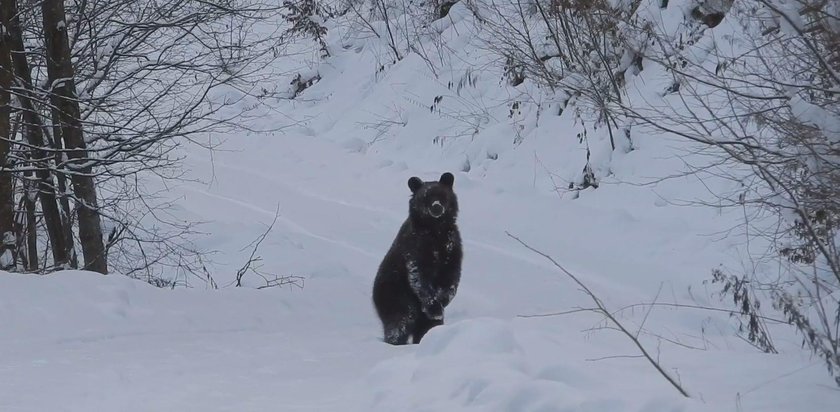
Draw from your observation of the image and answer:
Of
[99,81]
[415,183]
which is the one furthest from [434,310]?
[99,81]

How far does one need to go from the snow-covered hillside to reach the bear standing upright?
0.41m

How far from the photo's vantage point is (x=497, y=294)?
10.6 meters

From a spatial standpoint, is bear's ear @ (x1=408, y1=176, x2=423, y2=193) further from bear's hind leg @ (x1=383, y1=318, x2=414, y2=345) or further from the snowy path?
the snowy path

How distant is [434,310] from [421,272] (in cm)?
36

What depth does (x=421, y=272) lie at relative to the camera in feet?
26.1

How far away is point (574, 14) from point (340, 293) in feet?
24.2

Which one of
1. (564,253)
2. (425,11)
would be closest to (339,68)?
(425,11)

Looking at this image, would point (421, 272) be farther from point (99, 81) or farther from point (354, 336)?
point (99, 81)

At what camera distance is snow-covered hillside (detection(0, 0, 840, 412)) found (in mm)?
4738

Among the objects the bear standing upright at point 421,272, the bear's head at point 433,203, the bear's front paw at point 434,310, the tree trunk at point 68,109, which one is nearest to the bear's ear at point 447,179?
the bear's head at point 433,203

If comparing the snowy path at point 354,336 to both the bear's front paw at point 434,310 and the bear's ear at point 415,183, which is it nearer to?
the bear's front paw at point 434,310

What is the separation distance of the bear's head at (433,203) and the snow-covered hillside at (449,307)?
111 centimetres

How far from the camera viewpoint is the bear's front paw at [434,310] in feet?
26.2

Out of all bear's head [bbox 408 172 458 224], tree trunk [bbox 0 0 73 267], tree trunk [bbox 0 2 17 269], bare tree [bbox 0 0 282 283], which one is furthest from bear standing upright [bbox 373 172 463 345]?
tree trunk [bbox 0 2 17 269]
